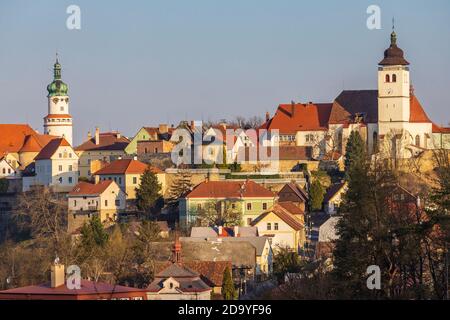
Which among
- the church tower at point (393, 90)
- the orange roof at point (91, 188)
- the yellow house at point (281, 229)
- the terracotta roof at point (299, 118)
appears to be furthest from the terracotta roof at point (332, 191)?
the terracotta roof at point (299, 118)

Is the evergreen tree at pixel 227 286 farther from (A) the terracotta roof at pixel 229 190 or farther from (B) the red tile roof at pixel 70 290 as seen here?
(A) the terracotta roof at pixel 229 190

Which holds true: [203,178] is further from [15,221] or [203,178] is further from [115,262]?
[115,262]

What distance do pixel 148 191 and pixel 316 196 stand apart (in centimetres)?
656

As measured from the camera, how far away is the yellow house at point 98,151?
66744 millimetres

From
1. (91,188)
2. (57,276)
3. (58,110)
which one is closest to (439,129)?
(91,188)

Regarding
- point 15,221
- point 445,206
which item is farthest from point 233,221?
point 445,206

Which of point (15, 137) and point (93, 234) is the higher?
point (15, 137)

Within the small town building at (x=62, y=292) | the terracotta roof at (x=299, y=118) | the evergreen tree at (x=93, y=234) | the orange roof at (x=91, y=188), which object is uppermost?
the terracotta roof at (x=299, y=118)

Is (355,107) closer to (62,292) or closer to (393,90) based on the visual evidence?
(393,90)

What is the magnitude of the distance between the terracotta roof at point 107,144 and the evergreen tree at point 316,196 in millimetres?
16292

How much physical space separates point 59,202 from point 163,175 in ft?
14.0

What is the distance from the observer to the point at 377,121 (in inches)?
2549

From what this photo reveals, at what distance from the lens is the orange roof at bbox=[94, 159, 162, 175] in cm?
5831
